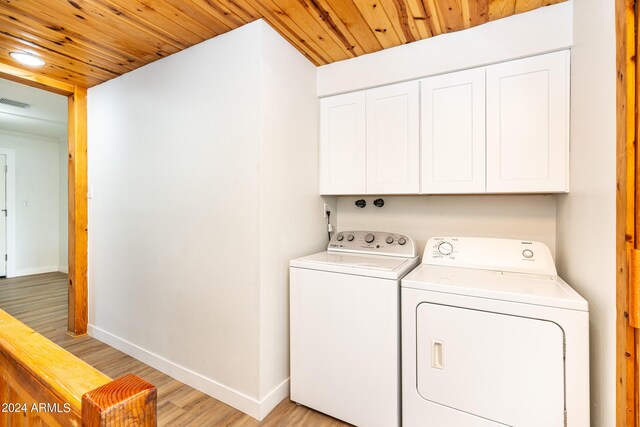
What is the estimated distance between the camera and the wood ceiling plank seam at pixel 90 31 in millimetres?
1658

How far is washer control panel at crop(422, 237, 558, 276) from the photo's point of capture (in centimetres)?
167

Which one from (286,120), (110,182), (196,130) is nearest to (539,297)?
(286,120)

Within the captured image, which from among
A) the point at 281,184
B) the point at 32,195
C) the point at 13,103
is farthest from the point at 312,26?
the point at 32,195

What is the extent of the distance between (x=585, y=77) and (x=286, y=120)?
155cm

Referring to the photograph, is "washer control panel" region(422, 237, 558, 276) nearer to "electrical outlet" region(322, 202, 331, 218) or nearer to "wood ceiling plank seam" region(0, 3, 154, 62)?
"electrical outlet" region(322, 202, 331, 218)

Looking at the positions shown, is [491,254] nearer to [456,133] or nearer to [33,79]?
[456,133]

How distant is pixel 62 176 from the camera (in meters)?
5.18

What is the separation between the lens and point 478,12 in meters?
1.63

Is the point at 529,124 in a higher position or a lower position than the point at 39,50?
lower

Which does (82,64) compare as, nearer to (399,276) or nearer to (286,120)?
(286,120)

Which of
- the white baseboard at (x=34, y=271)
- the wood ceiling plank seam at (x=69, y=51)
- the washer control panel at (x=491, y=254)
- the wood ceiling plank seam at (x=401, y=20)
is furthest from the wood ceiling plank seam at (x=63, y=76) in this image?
the white baseboard at (x=34, y=271)

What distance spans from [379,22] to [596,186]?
1377mm

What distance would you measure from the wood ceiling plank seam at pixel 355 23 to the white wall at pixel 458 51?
0.10 m

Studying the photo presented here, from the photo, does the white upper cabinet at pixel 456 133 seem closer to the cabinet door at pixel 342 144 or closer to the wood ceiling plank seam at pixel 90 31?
the cabinet door at pixel 342 144
